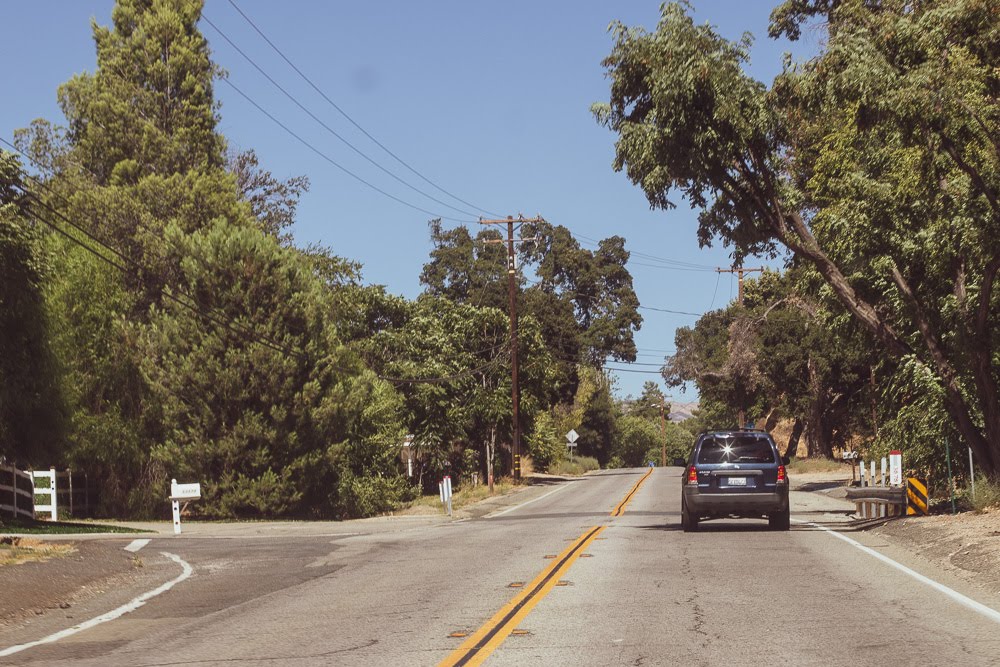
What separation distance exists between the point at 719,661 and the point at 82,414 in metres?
30.9

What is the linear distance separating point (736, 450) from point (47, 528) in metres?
16.3

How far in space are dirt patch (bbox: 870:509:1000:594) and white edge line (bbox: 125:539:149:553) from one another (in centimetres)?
1289

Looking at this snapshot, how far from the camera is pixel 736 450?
68.7ft

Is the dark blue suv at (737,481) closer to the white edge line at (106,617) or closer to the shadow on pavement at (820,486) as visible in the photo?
the white edge line at (106,617)

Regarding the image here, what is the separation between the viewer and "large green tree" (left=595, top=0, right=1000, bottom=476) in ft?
60.4

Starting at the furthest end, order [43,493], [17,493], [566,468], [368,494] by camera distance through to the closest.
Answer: [566,468] → [368,494] → [43,493] → [17,493]

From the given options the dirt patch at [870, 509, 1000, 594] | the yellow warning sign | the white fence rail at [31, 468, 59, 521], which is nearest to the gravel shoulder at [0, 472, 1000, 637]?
the dirt patch at [870, 509, 1000, 594]

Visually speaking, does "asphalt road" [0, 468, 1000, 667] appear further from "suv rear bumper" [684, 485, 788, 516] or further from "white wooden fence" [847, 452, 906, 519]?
"white wooden fence" [847, 452, 906, 519]

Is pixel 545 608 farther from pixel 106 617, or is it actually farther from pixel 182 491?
pixel 182 491

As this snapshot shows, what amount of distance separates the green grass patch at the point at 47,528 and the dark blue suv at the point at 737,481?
13972mm

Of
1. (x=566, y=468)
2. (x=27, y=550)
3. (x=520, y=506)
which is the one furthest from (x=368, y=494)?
(x=566, y=468)

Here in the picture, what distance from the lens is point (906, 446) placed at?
2652 centimetres

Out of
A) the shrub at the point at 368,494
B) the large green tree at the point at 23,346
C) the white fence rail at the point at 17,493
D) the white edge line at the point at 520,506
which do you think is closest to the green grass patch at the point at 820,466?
the white edge line at the point at 520,506

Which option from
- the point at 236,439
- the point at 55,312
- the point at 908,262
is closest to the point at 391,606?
the point at 908,262
